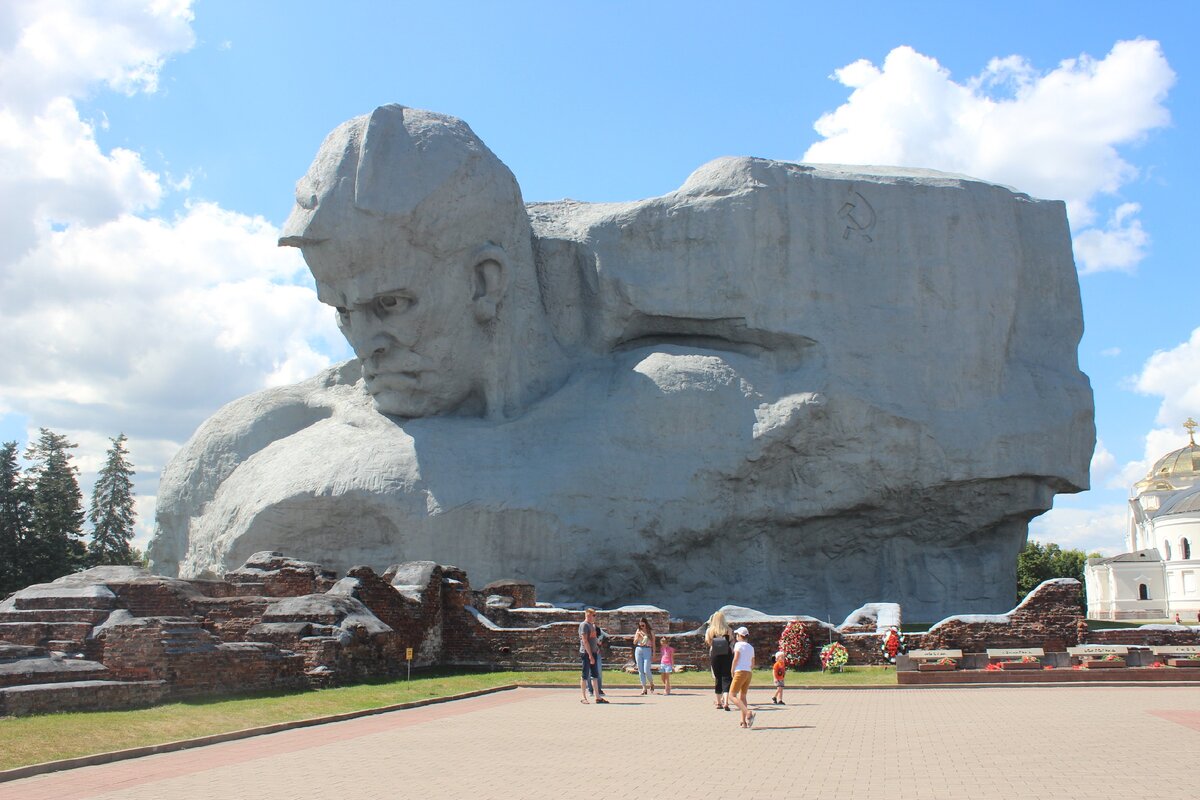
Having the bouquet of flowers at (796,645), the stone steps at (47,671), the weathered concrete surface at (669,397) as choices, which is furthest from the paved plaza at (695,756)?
the weathered concrete surface at (669,397)

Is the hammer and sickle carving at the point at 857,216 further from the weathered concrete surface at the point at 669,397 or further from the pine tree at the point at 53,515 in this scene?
the pine tree at the point at 53,515

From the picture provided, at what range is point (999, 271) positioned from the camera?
27.8 m

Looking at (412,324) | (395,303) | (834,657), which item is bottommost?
(834,657)

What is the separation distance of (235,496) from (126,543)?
27033 millimetres

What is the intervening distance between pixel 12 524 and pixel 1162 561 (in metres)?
64.0

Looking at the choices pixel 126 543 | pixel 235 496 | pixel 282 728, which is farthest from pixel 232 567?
pixel 126 543

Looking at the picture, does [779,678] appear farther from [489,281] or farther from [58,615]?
[489,281]

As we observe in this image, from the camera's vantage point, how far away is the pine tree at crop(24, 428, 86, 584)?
37500mm

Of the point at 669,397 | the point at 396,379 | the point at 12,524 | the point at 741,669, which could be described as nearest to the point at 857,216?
the point at 669,397

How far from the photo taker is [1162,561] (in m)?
71.1

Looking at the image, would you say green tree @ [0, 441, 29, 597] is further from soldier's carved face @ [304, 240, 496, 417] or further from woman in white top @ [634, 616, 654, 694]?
woman in white top @ [634, 616, 654, 694]

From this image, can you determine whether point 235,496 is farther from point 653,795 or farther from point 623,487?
point 653,795

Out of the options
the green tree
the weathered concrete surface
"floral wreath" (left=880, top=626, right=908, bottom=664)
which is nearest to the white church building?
the weathered concrete surface

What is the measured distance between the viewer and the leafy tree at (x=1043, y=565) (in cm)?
7106
